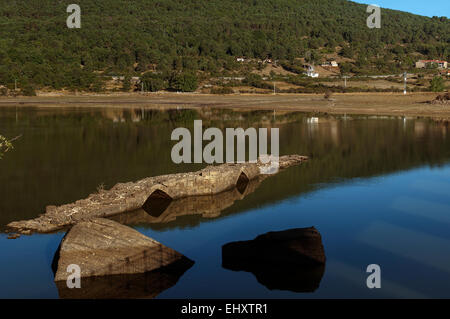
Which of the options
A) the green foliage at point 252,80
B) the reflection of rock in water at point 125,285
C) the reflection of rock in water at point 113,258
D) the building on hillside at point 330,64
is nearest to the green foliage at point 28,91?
the green foliage at point 252,80

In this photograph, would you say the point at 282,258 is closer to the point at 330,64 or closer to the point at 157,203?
the point at 157,203

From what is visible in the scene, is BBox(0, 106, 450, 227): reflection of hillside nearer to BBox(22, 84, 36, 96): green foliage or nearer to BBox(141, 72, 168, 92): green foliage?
BBox(22, 84, 36, 96): green foliage

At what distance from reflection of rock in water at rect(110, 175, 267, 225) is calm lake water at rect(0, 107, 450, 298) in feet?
0.44

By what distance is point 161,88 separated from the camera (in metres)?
95.0

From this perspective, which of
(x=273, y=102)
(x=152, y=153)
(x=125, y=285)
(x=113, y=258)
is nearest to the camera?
(x=125, y=285)

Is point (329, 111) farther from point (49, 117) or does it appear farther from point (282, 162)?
point (282, 162)

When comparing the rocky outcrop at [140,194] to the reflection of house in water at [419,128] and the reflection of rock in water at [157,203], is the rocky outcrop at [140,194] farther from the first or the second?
the reflection of house in water at [419,128]

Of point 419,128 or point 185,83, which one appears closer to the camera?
point 419,128

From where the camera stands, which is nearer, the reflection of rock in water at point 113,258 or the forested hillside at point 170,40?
the reflection of rock in water at point 113,258

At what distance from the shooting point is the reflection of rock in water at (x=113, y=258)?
1188 cm

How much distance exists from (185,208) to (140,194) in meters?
1.63

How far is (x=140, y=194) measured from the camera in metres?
17.8

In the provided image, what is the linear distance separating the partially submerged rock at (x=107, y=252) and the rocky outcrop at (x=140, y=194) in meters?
3.38

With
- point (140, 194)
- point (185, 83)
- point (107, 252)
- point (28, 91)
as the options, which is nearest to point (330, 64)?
point (185, 83)
